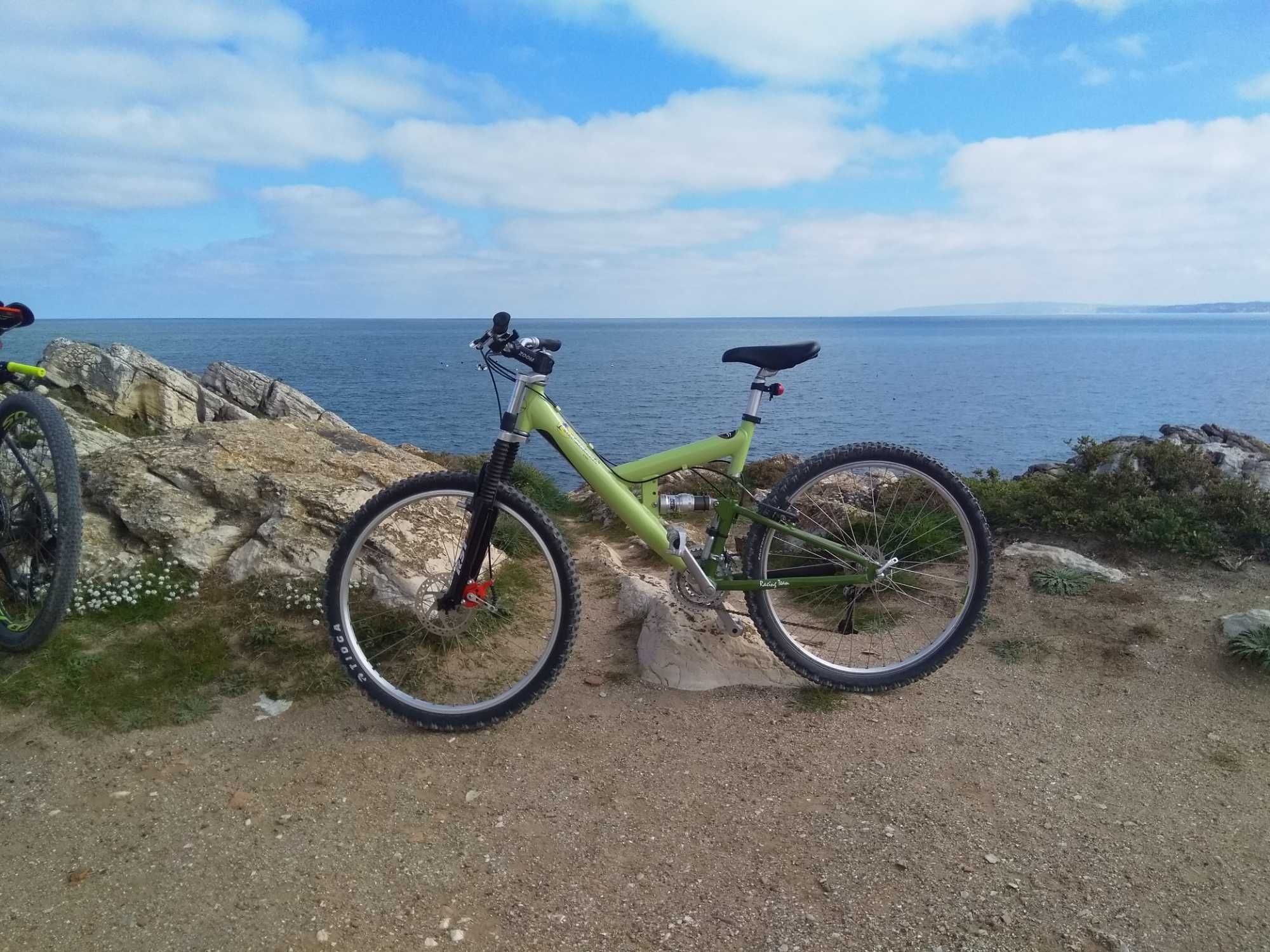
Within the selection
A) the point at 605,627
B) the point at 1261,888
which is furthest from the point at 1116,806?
the point at 605,627

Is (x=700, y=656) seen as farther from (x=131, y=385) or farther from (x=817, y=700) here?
(x=131, y=385)

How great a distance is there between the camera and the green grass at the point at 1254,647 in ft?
15.2

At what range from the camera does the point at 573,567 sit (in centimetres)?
422

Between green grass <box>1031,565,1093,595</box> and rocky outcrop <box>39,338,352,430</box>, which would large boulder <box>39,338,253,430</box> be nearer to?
rocky outcrop <box>39,338,352,430</box>

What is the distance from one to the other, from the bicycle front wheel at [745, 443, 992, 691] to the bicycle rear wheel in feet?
12.3

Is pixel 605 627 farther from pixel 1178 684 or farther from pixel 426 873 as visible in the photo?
pixel 1178 684

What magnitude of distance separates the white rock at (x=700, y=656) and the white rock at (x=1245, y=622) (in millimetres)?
2710

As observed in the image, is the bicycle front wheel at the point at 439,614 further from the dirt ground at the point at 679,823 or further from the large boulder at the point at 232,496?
the large boulder at the point at 232,496

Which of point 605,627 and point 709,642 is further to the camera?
point 605,627

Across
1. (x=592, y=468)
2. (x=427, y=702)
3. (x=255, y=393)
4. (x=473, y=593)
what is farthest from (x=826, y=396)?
(x=427, y=702)

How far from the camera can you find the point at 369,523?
4.27 meters

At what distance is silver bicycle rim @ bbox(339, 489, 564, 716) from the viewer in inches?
166

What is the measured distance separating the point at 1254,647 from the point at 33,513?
7262 mm

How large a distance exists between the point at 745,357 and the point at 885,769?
2.23m
